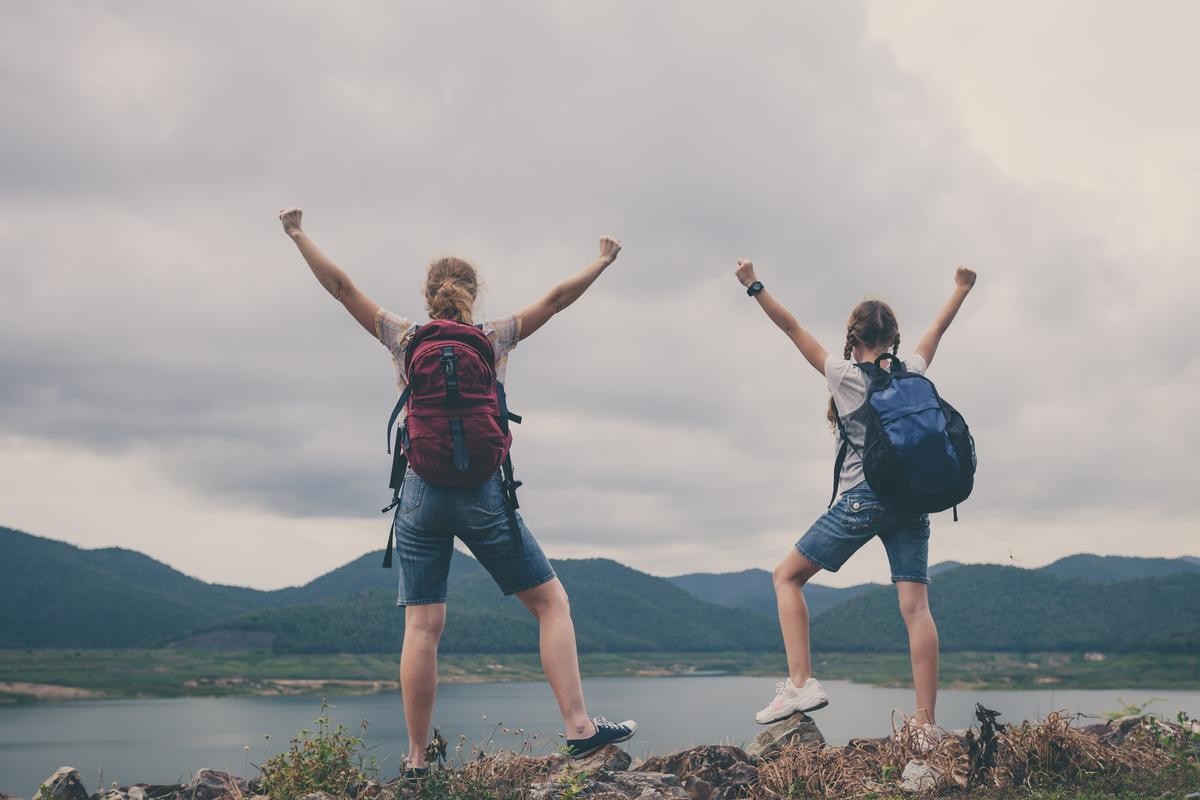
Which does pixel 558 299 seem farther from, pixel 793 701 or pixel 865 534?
pixel 793 701

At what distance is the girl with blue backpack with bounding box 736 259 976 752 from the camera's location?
5.31 metres

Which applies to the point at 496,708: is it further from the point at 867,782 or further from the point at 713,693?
the point at 867,782

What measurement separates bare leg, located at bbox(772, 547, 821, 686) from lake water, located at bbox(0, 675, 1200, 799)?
34542mm

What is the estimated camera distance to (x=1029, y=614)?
172 m

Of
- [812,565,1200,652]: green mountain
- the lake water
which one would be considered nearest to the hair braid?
the lake water

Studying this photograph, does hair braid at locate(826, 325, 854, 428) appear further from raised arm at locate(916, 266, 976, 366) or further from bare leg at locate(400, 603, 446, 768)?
bare leg at locate(400, 603, 446, 768)

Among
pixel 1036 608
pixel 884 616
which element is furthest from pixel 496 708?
pixel 1036 608

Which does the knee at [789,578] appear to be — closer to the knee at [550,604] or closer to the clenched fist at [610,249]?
the knee at [550,604]

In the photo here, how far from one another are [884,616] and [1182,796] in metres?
185

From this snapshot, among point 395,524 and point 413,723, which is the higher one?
point 395,524

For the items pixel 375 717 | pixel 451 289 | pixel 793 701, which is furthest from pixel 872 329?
pixel 375 717

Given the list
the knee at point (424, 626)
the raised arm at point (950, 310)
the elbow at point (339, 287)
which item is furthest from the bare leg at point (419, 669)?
the raised arm at point (950, 310)

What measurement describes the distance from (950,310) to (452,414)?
11.6 ft

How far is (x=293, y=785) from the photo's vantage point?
4715 millimetres
